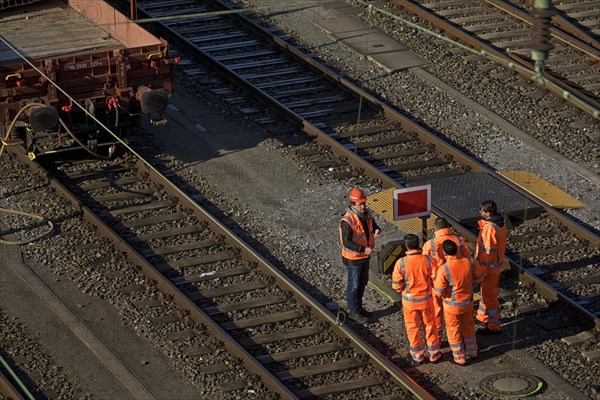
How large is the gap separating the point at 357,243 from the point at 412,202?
2.86ft

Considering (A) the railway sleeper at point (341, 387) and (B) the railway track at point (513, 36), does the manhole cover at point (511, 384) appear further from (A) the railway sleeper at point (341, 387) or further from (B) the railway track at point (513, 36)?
(B) the railway track at point (513, 36)

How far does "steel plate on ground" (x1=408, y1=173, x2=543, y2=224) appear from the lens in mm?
18031

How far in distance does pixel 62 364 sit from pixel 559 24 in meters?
12.4

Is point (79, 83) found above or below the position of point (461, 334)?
above

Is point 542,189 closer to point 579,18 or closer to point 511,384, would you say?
point 511,384

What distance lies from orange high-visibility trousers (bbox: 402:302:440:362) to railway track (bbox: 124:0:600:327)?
193 cm

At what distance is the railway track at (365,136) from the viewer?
17016 millimetres

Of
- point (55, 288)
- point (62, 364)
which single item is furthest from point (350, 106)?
point (62, 364)

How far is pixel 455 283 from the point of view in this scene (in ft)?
47.9

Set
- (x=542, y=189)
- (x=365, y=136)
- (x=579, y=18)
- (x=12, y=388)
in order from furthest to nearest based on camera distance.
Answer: (x=579, y=18)
(x=365, y=136)
(x=542, y=189)
(x=12, y=388)

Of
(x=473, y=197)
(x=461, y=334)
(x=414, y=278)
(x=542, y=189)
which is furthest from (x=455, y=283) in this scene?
(x=542, y=189)

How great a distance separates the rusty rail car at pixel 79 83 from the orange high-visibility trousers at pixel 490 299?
221 inches

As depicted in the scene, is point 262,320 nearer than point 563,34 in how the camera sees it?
Yes

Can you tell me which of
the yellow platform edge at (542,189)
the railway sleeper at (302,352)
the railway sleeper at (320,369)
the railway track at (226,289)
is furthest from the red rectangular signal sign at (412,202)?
the yellow platform edge at (542,189)
